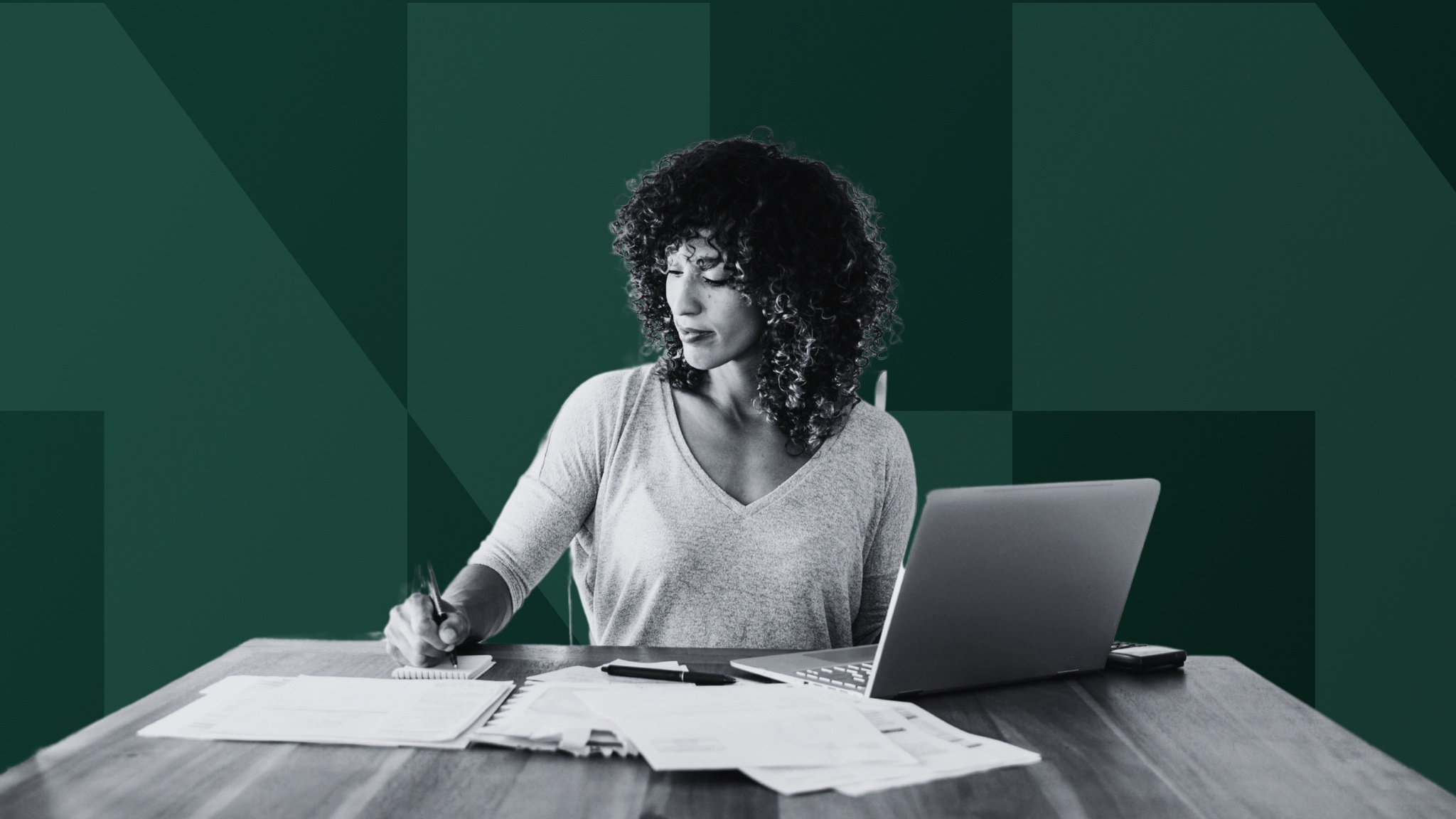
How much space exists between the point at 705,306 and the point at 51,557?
1970mm

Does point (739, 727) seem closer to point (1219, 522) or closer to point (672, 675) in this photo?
point (672, 675)

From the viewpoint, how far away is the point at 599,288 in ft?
9.00

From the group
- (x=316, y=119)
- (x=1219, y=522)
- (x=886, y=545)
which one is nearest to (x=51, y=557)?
(x=316, y=119)

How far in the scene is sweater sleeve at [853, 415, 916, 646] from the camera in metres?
1.81

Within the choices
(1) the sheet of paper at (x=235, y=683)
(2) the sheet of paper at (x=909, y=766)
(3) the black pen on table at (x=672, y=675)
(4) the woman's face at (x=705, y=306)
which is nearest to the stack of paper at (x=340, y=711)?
(1) the sheet of paper at (x=235, y=683)

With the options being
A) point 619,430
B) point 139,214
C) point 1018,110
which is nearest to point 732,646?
point 619,430

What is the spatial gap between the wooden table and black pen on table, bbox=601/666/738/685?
0.75 ft

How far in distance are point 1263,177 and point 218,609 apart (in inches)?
106

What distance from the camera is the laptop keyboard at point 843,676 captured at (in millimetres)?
1179

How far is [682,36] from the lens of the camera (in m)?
2.73

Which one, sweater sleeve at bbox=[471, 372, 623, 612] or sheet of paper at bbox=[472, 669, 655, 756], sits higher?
sweater sleeve at bbox=[471, 372, 623, 612]

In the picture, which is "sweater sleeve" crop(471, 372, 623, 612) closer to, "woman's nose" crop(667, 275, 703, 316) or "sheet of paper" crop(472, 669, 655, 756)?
"woman's nose" crop(667, 275, 703, 316)

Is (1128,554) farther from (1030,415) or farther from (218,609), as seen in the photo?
(218,609)

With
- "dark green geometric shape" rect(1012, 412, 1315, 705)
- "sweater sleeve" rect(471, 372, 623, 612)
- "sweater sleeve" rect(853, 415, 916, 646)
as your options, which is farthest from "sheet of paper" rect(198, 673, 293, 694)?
"dark green geometric shape" rect(1012, 412, 1315, 705)
